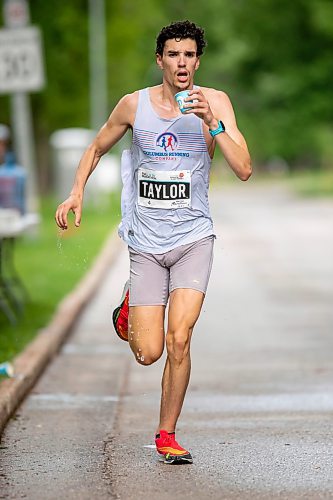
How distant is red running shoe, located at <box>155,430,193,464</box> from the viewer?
6.68 meters

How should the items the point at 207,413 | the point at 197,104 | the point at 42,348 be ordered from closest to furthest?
the point at 197,104
the point at 207,413
the point at 42,348

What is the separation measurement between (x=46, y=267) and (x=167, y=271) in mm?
12008

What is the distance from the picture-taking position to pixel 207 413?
8.32 m

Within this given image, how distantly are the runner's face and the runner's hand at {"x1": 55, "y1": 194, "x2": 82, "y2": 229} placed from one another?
2.41 ft

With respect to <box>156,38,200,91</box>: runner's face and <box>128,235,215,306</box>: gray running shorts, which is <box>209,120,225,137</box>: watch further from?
<box>128,235,215,306</box>: gray running shorts

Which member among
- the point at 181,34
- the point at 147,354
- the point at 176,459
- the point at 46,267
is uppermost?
the point at 181,34

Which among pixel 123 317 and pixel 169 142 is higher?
pixel 169 142

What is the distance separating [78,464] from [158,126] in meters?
1.64

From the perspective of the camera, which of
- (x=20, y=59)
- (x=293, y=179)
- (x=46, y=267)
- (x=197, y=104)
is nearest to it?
(x=197, y=104)

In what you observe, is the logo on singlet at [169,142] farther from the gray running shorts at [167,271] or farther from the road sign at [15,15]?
the road sign at [15,15]

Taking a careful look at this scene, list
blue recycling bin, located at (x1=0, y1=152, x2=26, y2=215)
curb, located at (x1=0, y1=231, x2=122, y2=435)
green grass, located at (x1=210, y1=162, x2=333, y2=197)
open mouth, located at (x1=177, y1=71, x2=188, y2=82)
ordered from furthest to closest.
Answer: green grass, located at (x1=210, y1=162, x2=333, y2=197)
blue recycling bin, located at (x1=0, y1=152, x2=26, y2=215)
curb, located at (x1=0, y1=231, x2=122, y2=435)
open mouth, located at (x1=177, y1=71, x2=188, y2=82)

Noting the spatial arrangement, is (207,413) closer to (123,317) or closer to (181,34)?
(123,317)

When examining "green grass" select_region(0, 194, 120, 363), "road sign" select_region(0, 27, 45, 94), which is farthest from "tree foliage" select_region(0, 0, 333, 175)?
"road sign" select_region(0, 27, 45, 94)

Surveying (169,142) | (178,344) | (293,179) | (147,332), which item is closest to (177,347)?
(178,344)
